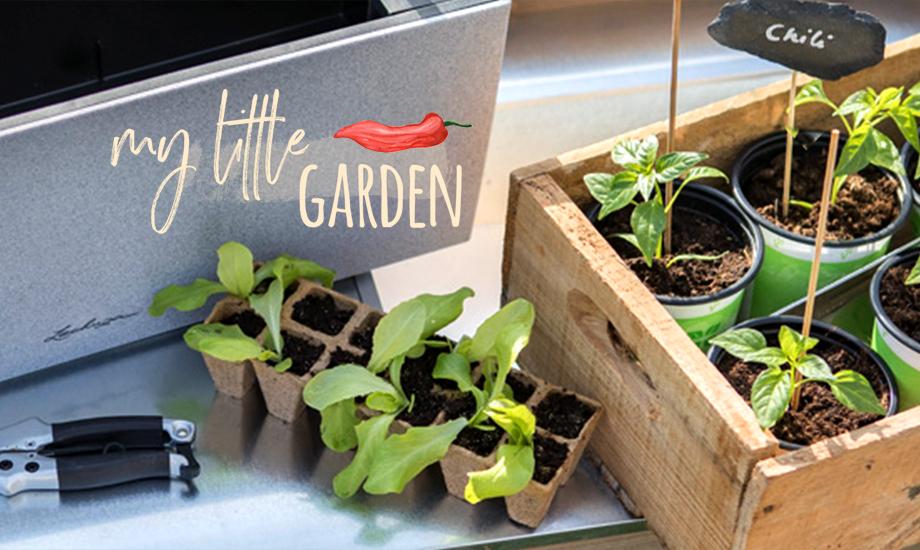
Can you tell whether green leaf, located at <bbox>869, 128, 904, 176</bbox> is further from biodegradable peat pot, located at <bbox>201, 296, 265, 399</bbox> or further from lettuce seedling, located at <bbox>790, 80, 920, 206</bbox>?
biodegradable peat pot, located at <bbox>201, 296, 265, 399</bbox>

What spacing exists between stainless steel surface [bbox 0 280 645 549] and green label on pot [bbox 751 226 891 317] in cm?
21

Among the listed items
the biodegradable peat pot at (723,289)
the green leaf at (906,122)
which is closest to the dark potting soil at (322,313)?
the biodegradable peat pot at (723,289)

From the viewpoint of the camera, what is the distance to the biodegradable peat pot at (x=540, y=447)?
94 centimetres

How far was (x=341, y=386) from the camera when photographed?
95cm

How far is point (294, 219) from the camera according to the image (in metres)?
1.05

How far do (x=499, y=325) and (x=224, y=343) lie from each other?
0.67 feet

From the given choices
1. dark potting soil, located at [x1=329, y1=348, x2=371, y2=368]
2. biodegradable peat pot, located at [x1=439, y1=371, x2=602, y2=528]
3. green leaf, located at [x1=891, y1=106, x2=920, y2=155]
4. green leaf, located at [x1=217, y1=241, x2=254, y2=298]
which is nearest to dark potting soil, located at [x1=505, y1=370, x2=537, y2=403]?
biodegradable peat pot, located at [x1=439, y1=371, x2=602, y2=528]

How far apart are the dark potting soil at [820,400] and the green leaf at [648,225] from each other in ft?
0.33

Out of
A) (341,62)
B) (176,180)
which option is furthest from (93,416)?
(341,62)

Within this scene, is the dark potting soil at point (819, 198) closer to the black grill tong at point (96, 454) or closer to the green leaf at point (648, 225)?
the green leaf at point (648, 225)

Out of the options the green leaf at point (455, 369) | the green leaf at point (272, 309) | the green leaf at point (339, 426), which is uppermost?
the green leaf at point (272, 309)

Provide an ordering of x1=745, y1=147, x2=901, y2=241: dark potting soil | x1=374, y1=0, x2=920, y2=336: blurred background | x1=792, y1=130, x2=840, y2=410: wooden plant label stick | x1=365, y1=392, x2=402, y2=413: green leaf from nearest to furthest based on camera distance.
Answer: x1=792, y1=130, x2=840, y2=410: wooden plant label stick
x1=365, y1=392, x2=402, y2=413: green leaf
x1=745, y1=147, x2=901, y2=241: dark potting soil
x1=374, y1=0, x2=920, y2=336: blurred background

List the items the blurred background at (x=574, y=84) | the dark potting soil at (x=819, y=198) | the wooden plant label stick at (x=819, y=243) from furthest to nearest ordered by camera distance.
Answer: the blurred background at (x=574, y=84) → the dark potting soil at (x=819, y=198) → the wooden plant label stick at (x=819, y=243)

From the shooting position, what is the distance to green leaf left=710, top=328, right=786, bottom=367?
0.90 m
